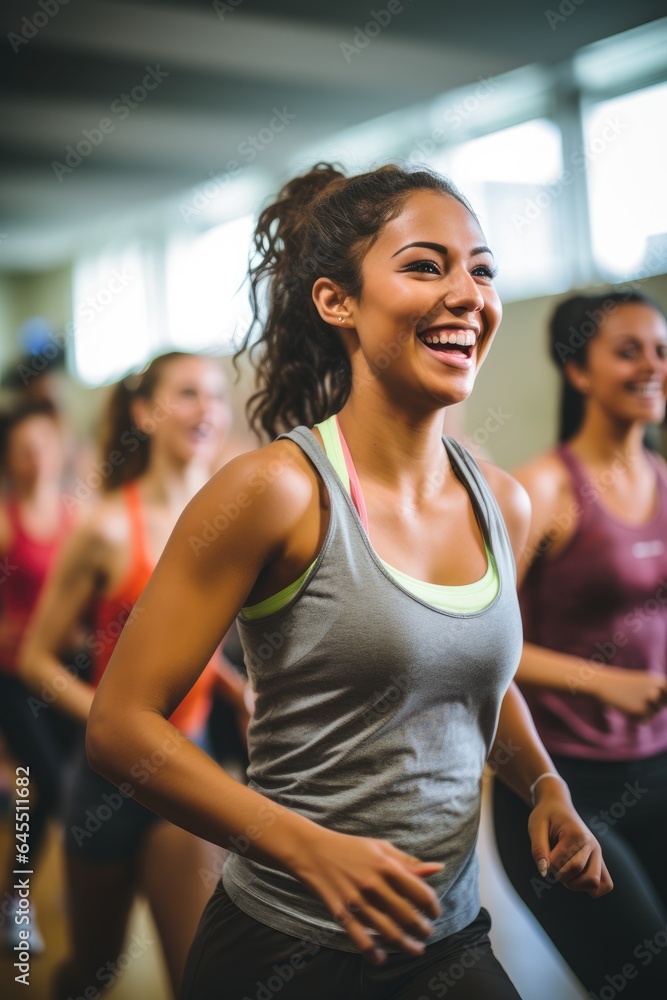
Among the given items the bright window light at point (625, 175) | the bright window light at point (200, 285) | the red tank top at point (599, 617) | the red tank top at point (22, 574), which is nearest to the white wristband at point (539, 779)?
the red tank top at point (599, 617)

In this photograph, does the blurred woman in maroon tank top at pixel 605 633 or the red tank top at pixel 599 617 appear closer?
the blurred woman in maroon tank top at pixel 605 633

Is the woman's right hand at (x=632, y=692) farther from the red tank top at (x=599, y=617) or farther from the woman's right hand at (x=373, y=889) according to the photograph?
the woman's right hand at (x=373, y=889)

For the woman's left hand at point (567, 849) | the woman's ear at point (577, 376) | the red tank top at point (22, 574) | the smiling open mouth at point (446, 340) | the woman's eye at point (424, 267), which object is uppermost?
the woman's eye at point (424, 267)

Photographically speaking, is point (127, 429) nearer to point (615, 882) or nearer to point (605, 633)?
point (605, 633)

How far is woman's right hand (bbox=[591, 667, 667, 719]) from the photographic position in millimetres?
1542

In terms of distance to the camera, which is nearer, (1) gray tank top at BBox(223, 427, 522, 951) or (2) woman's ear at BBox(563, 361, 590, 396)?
(1) gray tank top at BBox(223, 427, 522, 951)

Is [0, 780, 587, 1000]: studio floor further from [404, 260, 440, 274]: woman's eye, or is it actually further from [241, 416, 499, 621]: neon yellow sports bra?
[404, 260, 440, 274]: woman's eye

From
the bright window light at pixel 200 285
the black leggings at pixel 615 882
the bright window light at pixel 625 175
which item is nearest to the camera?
A: the black leggings at pixel 615 882

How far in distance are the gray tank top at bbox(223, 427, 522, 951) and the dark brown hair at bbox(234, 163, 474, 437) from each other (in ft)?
0.89

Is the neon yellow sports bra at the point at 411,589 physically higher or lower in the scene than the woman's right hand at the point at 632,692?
higher

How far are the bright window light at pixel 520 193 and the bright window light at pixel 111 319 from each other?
338 cm

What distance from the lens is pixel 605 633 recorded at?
1.72 meters

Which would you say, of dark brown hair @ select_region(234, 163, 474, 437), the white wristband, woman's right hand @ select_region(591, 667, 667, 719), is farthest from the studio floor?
dark brown hair @ select_region(234, 163, 474, 437)

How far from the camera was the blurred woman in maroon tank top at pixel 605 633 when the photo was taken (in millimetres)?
1418
